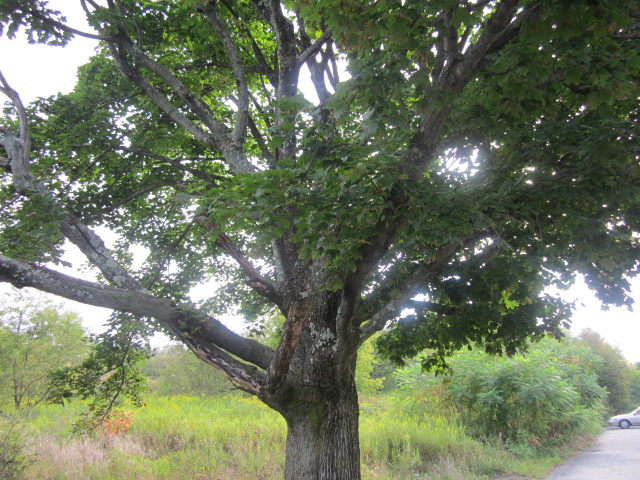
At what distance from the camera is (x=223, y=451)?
9781mm

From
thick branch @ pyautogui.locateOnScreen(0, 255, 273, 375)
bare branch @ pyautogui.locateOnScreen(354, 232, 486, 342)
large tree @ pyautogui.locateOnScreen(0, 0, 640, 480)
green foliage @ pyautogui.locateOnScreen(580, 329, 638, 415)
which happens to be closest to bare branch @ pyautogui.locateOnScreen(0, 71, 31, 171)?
large tree @ pyautogui.locateOnScreen(0, 0, 640, 480)

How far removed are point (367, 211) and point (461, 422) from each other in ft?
43.3

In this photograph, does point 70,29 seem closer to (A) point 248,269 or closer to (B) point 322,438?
(A) point 248,269

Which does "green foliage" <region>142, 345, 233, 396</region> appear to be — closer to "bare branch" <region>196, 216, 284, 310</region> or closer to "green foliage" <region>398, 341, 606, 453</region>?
"green foliage" <region>398, 341, 606, 453</region>

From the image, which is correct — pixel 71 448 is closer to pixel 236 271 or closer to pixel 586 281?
pixel 236 271

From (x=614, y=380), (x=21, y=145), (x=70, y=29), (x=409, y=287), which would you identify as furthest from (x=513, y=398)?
(x=614, y=380)

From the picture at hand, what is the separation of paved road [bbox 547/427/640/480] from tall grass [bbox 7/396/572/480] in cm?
76

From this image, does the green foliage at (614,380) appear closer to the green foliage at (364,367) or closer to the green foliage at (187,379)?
the green foliage at (364,367)

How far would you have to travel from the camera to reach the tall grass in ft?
27.3

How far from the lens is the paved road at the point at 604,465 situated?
9.30m

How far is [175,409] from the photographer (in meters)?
15.2

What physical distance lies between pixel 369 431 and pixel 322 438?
7768 mm

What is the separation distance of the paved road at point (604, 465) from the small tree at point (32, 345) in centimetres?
1569

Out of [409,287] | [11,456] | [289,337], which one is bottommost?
[11,456]
